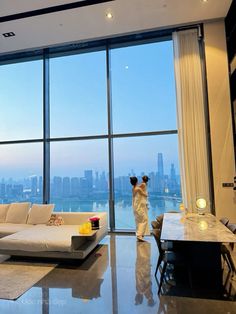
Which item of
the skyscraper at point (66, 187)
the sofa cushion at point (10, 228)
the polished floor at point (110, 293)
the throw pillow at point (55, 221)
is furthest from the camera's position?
the skyscraper at point (66, 187)

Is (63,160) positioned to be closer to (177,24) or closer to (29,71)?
(29,71)

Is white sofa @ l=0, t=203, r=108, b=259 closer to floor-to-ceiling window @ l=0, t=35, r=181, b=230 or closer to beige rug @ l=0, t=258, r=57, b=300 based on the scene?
beige rug @ l=0, t=258, r=57, b=300

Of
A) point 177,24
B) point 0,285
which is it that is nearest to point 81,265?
point 0,285

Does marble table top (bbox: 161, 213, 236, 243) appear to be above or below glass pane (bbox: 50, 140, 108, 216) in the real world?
below

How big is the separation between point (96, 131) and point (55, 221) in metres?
2.62

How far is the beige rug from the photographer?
3027 mm

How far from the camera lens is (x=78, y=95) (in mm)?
6922

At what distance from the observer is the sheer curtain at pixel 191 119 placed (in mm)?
5676

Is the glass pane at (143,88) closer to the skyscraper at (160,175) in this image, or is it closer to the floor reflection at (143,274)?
the skyscraper at (160,175)

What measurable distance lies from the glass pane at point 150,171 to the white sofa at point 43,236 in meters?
1.41

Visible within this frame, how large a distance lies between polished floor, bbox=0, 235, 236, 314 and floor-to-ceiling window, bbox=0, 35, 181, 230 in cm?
256

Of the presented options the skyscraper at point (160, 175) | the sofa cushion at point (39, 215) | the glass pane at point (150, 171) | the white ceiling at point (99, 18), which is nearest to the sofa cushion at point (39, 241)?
the sofa cushion at point (39, 215)

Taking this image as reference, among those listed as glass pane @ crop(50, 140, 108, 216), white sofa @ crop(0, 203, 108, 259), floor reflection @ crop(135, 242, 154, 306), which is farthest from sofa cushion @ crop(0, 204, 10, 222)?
floor reflection @ crop(135, 242, 154, 306)

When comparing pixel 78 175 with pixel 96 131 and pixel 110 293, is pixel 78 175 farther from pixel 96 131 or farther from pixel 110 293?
pixel 110 293
